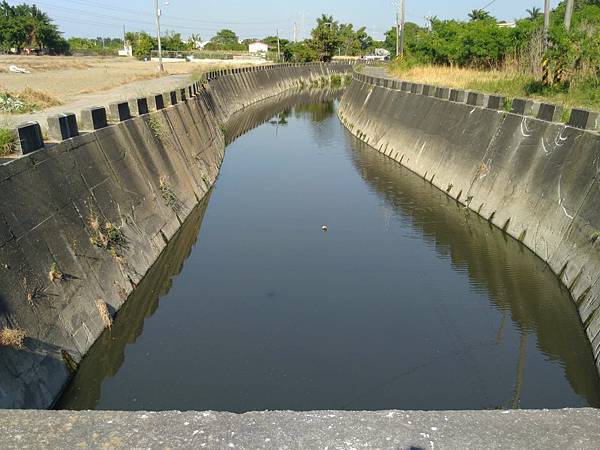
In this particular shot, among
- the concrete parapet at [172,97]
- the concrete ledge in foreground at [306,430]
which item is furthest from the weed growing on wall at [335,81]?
the concrete ledge in foreground at [306,430]

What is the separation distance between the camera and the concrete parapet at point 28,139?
8.81 m

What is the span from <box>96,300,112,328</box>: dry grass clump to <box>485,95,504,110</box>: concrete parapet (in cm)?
1363

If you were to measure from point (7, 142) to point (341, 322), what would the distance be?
249 inches

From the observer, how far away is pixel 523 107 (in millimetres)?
15852

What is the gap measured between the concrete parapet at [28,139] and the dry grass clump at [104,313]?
2650mm

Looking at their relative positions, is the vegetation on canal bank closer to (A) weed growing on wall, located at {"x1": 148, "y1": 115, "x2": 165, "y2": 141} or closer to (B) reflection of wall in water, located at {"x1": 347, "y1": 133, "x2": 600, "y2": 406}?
(B) reflection of wall in water, located at {"x1": 347, "y1": 133, "x2": 600, "y2": 406}

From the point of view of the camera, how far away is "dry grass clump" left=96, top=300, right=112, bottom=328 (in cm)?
910

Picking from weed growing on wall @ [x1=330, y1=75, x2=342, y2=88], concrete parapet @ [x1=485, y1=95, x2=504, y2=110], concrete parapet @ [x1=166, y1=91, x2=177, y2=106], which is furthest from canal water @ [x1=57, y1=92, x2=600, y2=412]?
weed growing on wall @ [x1=330, y1=75, x2=342, y2=88]

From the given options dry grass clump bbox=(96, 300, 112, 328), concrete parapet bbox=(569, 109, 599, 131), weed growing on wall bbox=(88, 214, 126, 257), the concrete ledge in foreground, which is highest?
concrete parapet bbox=(569, 109, 599, 131)

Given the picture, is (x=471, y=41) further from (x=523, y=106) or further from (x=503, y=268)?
(x=503, y=268)

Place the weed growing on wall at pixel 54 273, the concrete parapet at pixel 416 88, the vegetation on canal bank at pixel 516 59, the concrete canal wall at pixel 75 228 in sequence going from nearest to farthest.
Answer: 1. the concrete canal wall at pixel 75 228
2. the weed growing on wall at pixel 54 273
3. the vegetation on canal bank at pixel 516 59
4. the concrete parapet at pixel 416 88

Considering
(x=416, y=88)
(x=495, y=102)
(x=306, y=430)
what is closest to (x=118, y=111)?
(x=306, y=430)

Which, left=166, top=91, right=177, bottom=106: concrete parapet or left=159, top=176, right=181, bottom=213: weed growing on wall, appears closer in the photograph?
left=159, top=176, right=181, bottom=213: weed growing on wall

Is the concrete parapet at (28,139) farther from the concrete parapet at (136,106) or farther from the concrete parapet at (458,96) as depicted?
the concrete parapet at (458,96)
